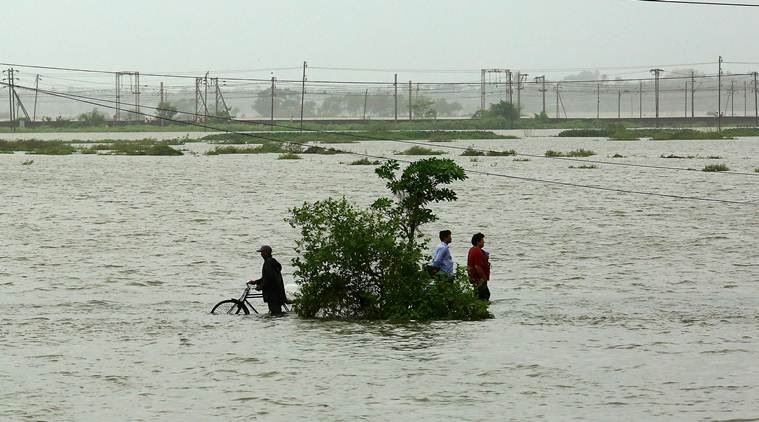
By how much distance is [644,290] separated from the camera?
28.0m

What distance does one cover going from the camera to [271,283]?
22.7m

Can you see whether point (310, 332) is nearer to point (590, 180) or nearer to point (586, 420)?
point (586, 420)

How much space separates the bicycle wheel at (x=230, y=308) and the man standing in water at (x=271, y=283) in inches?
20.5

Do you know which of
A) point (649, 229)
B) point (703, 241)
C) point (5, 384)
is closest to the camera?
point (5, 384)

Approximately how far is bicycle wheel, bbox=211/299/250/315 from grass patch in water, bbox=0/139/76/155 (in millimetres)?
71467

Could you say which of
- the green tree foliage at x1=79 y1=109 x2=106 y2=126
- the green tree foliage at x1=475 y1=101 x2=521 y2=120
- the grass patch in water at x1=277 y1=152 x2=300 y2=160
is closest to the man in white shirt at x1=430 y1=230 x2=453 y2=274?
the grass patch in water at x1=277 y1=152 x2=300 y2=160

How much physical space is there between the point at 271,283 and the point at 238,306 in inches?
60.5

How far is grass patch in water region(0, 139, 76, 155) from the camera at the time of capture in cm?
9444

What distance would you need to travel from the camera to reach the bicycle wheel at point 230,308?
77.6ft

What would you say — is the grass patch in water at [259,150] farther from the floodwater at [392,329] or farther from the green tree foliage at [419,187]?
the green tree foliage at [419,187]

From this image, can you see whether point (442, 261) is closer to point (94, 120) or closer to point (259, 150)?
point (259, 150)

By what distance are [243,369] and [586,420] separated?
19.3 ft

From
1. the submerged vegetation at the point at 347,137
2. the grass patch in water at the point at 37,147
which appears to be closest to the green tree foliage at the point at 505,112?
the submerged vegetation at the point at 347,137

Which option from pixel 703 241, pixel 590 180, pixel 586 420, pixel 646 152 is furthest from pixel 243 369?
pixel 646 152
